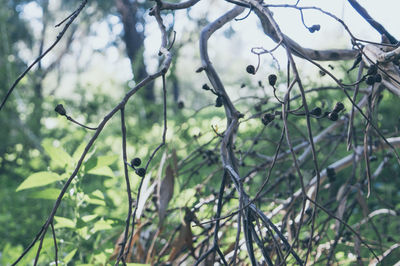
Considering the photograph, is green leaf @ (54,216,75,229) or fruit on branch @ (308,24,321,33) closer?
fruit on branch @ (308,24,321,33)

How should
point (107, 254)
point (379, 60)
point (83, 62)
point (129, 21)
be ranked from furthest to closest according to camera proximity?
1. point (83, 62)
2. point (129, 21)
3. point (107, 254)
4. point (379, 60)

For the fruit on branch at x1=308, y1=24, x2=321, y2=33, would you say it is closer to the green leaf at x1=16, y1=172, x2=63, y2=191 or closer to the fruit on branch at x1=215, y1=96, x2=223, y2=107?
the fruit on branch at x1=215, y1=96, x2=223, y2=107

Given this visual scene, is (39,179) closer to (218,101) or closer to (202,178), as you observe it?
(218,101)

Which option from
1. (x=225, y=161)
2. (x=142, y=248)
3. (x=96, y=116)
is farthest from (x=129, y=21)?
(x=225, y=161)

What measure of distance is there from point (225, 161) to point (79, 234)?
0.75 meters

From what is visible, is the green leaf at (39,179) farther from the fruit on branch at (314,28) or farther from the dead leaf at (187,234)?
the fruit on branch at (314,28)

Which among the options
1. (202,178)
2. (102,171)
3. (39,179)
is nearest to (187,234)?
(102,171)

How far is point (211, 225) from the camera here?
1.54 m

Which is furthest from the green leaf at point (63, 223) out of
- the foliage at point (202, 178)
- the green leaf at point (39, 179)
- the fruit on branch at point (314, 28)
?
the fruit on branch at point (314, 28)

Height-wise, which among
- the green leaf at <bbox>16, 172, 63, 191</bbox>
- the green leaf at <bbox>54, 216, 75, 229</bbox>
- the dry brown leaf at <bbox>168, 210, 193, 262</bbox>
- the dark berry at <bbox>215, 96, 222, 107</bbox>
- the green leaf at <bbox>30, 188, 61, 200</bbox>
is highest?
the green leaf at <bbox>16, 172, 63, 191</bbox>

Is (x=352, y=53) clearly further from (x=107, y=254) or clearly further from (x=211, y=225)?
(x=107, y=254)

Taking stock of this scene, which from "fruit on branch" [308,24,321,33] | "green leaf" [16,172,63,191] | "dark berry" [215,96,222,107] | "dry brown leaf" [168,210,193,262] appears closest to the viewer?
"fruit on branch" [308,24,321,33]

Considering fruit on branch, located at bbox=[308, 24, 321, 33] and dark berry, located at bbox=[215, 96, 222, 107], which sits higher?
Answer: fruit on branch, located at bbox=[308, 24, 321, 33]

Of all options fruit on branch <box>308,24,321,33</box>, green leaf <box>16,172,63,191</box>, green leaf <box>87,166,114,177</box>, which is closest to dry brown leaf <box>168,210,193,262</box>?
green leaf <box>87,166,114,177</box>
